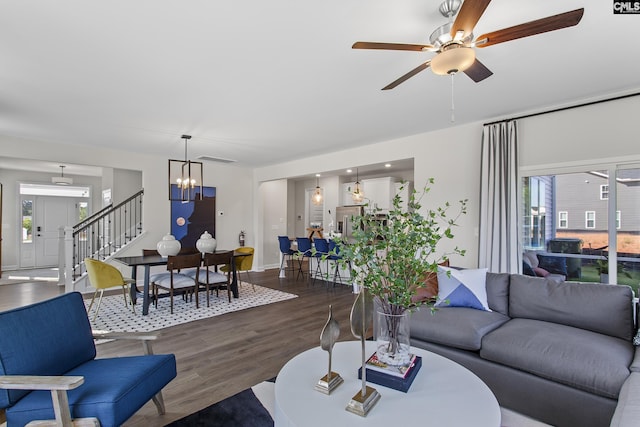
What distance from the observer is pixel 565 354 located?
2.08 metres

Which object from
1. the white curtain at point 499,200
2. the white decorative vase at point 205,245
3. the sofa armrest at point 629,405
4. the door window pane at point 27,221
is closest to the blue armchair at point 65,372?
the sofa armrest at point 629,405

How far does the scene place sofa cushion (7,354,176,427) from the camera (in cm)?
157

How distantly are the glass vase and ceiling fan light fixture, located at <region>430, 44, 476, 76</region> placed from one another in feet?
5.17

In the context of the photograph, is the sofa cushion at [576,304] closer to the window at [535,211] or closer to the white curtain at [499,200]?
the white curtain at [499,200]

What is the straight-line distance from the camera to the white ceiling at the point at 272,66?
2.15m

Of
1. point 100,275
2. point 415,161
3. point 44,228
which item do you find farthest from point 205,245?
point 44,228

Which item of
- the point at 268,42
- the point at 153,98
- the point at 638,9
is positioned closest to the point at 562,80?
the point at 638,9

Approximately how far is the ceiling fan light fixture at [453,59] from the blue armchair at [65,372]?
264 centimetres

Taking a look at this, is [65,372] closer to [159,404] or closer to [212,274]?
[159,404]

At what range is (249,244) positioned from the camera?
856 centimetres

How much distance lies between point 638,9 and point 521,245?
273cm

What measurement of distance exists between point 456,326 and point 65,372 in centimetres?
278

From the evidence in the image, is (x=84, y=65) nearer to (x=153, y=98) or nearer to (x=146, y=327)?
(x=153, y=98)

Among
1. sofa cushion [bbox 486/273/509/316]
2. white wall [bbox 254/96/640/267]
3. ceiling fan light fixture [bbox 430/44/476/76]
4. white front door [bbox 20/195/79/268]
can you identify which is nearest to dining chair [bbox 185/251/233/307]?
white wall [bbox 254/96/640/267]
